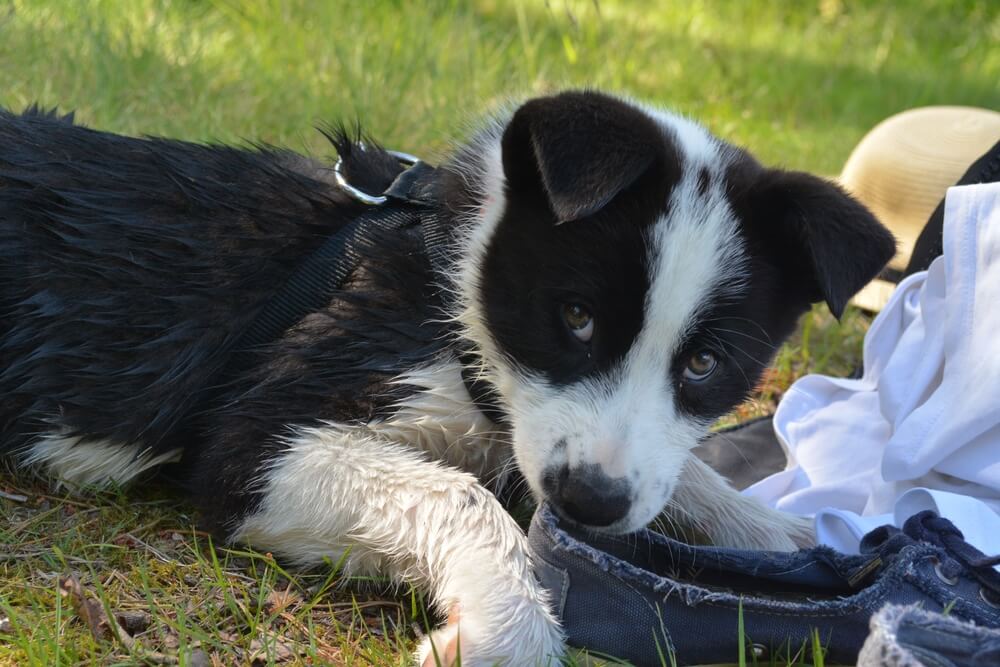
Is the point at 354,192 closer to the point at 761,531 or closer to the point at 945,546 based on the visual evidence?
the point at 761,531

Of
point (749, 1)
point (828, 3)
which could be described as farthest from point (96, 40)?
point (828, 3)

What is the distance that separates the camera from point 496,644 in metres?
2.08

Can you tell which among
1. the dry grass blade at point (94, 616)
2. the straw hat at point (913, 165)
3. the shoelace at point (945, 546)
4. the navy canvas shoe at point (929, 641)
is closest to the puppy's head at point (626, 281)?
the shoelace at point (945, 546)

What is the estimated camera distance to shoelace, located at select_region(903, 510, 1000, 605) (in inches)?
80.9

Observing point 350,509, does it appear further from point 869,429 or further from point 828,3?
point 828,3

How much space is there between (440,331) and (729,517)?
88 centimetres

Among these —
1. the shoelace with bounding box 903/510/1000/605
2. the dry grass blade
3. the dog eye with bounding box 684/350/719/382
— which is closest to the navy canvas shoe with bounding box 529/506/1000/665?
the shoelace with bounding box 903/510/1000/605

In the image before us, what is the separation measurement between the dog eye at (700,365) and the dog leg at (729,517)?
0.33 metres

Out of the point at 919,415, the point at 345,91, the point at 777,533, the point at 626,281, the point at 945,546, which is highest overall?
the point at 626,281

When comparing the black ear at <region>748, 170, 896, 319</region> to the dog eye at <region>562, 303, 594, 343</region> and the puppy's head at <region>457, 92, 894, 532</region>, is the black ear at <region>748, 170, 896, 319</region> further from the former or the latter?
the dog eye at <region>562, 303, 594, 343</region>

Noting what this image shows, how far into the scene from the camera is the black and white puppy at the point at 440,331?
2227mm

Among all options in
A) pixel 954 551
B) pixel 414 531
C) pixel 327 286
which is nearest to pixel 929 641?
pixel 954 551

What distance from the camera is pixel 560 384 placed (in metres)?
2.35

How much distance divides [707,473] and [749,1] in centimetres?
981
